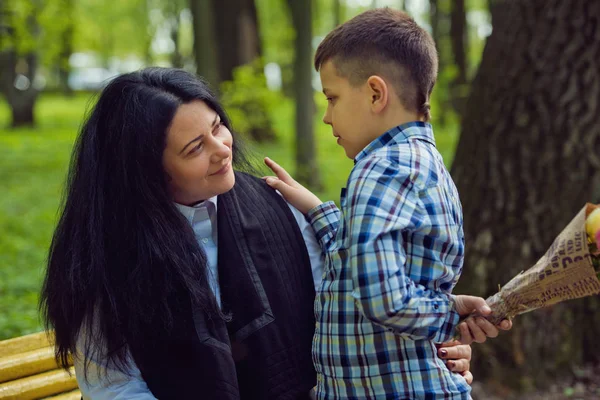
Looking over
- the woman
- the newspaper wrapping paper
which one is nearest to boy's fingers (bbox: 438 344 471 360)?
the woman

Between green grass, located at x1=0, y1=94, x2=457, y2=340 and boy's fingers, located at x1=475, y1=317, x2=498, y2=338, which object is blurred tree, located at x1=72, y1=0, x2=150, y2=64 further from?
boy's fingers, located at x1=475, y1=317, x2=498, y2=338

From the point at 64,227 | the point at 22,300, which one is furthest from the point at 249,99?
the point at 64,227

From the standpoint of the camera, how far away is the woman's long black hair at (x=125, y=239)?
6.38 feet

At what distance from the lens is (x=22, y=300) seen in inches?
209

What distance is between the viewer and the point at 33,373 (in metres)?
2.37

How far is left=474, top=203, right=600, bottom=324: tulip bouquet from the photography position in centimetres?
165

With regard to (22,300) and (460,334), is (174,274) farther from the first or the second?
(22,300)

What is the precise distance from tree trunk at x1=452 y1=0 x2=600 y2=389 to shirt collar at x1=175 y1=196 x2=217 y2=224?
2.17 meters

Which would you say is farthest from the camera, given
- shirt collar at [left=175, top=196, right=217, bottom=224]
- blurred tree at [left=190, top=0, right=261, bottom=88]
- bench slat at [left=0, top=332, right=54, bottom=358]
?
blurred tree at [left=190, top=0, right=261, bottom=88]

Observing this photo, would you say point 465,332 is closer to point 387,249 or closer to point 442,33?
point 387,249

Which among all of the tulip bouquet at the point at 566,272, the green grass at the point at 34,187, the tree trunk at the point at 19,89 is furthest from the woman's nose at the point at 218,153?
the tree trunk at the point at 19,89

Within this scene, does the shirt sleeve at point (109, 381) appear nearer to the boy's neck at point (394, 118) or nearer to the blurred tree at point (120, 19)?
the boy's neck at point (394, 118)

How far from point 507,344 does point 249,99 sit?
6998 mm

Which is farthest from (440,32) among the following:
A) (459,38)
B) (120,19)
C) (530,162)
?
(120,19)
